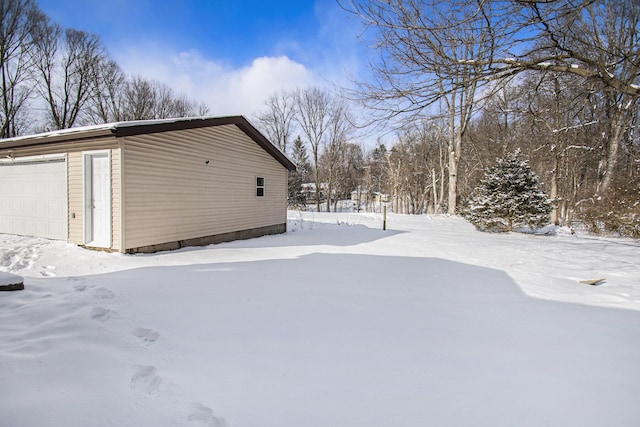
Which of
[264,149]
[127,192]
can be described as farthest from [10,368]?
[264,149]

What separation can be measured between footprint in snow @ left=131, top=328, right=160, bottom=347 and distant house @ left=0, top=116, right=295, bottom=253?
4282mm

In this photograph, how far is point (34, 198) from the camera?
25.4 feet

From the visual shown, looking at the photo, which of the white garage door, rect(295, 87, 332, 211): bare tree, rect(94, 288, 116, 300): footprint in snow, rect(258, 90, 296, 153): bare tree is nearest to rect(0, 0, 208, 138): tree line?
rect(258, 90, 296, 153): bare tree

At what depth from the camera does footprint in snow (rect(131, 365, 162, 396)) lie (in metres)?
1.98

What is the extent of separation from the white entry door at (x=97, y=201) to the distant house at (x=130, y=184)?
0.02 metres

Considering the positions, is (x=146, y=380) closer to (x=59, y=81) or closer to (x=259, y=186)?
(x=259, y=186)

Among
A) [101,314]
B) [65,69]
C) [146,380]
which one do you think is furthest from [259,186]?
[65,69]

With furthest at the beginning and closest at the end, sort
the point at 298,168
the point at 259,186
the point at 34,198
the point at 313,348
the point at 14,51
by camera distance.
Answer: the point at 298,168, the point at 14,51, the point at 259,186, the point at 34,198, the point at 313,348

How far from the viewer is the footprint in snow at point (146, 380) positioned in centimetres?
198

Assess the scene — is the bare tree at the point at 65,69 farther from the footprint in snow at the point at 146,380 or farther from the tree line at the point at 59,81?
the footprint in snow at the point at 146,380

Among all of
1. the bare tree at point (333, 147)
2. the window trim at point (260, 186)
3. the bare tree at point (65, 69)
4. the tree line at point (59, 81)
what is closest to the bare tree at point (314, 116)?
the bare tree at point (333, 147)

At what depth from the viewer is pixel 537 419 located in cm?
187

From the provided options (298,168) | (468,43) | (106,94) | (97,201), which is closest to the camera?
(468,43)

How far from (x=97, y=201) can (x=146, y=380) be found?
609 centimetres
